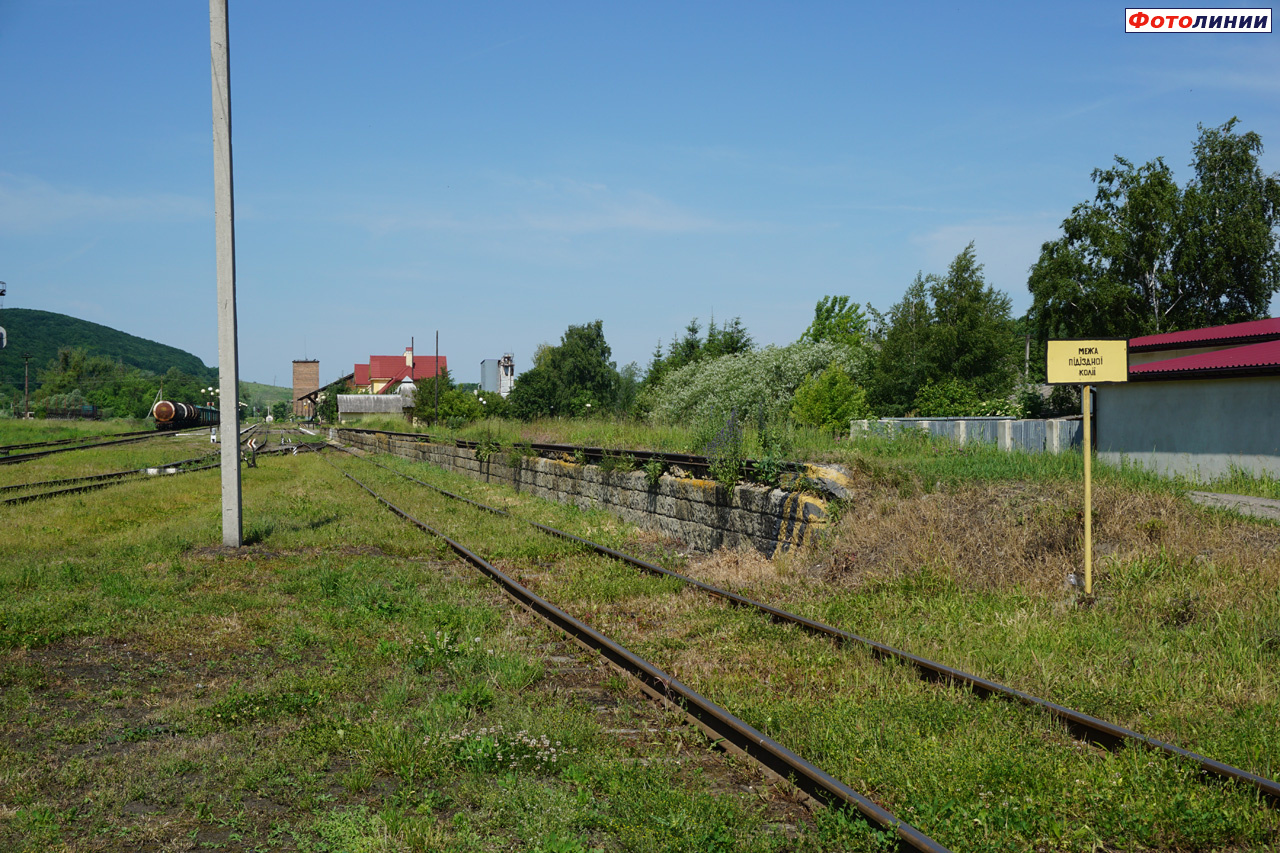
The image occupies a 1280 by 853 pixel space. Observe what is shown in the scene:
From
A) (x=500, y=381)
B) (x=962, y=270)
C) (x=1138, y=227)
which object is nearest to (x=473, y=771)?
(x=1138, y=227)

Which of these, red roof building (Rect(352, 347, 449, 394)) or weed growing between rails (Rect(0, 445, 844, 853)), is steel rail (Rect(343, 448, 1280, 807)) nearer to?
weed growing between rails (Rect(0, 445, 844, 853))

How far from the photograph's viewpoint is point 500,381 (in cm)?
12644

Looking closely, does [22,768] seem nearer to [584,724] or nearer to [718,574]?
[584,724]

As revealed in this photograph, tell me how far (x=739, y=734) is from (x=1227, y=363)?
48.0ft

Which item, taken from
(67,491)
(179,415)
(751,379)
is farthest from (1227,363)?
(179,415)

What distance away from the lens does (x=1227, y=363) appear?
1483 centimetres

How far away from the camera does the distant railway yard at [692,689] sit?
12.2ft

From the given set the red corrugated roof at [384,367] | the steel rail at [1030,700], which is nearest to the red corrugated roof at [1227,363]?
the steel rail at [1030,700]

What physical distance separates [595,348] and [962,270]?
1730 inches

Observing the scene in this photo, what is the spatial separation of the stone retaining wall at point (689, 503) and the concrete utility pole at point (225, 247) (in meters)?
6.15

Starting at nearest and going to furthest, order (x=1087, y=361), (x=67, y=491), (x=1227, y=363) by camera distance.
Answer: (x=1087, y=361) < (x=1227, y=363) < (x=67, y=491)

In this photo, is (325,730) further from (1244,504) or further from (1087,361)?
(1244,504)

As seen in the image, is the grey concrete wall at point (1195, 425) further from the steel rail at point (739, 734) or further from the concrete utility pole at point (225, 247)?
the concrete utility pole at point (225, 247)

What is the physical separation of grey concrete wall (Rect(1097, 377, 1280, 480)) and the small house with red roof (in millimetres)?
16
